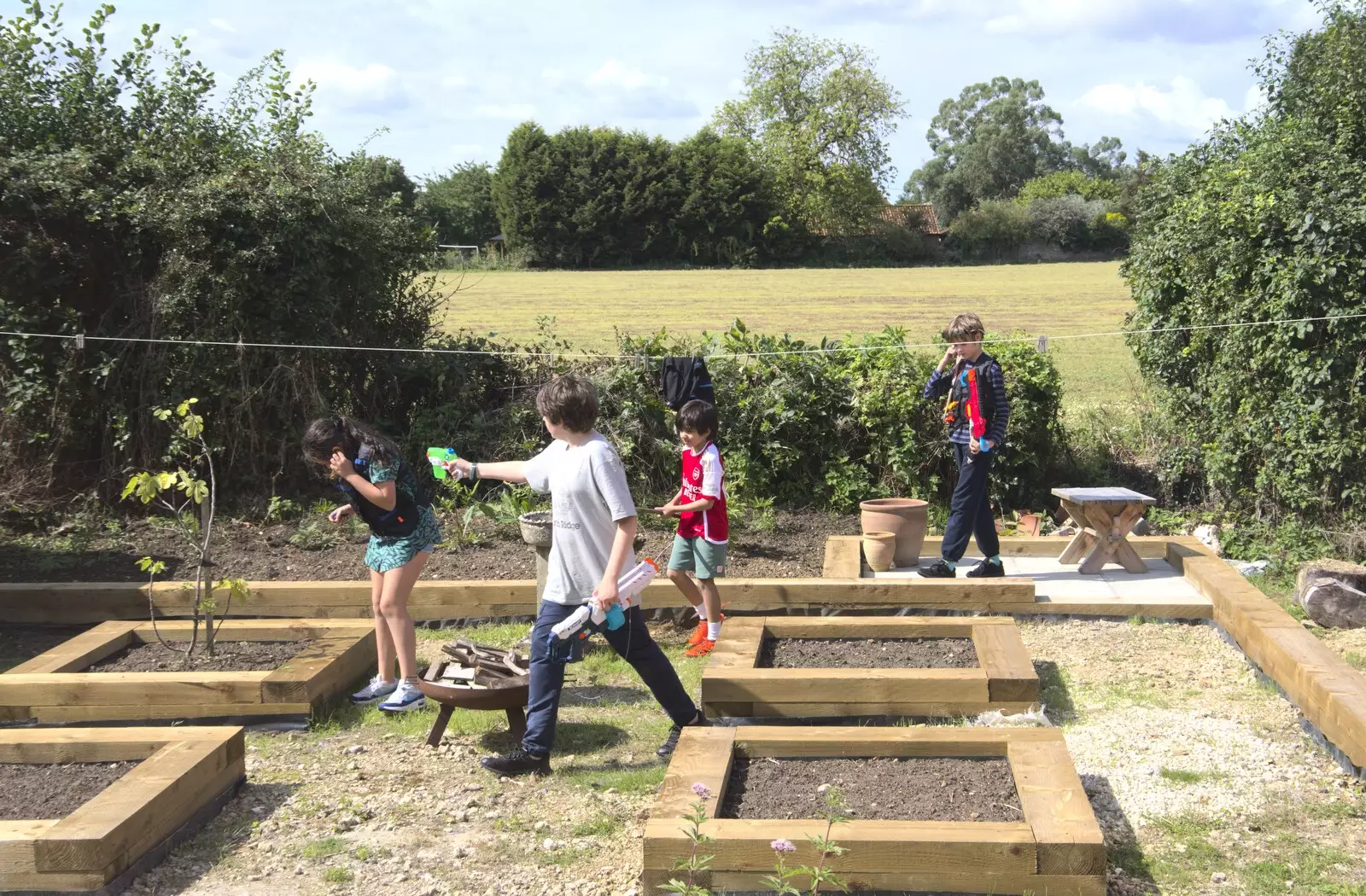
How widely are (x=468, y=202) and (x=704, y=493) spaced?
53.8 metres

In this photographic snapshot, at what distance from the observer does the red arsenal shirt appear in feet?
21.1

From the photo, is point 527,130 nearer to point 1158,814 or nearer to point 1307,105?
point 1307,105

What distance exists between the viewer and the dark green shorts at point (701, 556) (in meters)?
6.55

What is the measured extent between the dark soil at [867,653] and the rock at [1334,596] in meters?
2.40

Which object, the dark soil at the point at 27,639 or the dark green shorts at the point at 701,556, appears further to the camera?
the dark soil at the point at 27,639

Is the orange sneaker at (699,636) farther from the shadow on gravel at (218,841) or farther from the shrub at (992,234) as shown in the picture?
the shrub at (992,234)

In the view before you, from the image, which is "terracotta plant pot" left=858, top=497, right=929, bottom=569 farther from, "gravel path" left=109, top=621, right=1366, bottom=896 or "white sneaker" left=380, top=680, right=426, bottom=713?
"white sneaker" left=380, top=680, right=426, bottom=713

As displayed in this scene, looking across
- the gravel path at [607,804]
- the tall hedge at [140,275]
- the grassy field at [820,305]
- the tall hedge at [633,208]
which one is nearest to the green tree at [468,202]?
the tall hedge at [633,208]

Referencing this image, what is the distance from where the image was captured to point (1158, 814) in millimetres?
4457

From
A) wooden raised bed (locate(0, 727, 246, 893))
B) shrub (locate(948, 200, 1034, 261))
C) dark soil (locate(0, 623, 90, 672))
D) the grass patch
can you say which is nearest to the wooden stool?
the grass patch

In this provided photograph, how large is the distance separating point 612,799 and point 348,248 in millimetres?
6350

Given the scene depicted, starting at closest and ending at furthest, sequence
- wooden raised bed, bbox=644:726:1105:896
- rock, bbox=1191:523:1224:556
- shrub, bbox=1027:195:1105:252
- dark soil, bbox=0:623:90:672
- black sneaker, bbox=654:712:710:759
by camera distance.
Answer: wooden raised bed, bbox=644:726:1105:896 → black sneaker, bbox=654:712:710:759 → dark soil, bbox=0:623:90:672 → rock, bbox=1191:523:1224:556 → shrub, bbox=1027:195:1105:252

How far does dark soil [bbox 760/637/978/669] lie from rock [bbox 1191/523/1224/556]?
11.1 ft

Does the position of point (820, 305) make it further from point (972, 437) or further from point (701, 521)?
point (701, 521)
